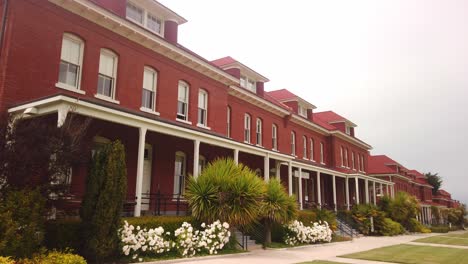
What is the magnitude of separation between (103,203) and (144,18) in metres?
11.0

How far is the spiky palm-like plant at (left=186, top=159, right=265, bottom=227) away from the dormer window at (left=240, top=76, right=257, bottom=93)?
13280mm

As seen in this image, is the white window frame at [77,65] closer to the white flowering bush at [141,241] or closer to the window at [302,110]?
the white flowering bush at [141,241]

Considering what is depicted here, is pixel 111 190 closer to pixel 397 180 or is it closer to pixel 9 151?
pixel 9 151

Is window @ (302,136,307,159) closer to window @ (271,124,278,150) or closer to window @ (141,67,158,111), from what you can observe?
window @ (271,124,278,150)

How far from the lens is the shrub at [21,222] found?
8305mm

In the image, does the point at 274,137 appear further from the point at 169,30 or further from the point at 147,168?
the point at 147,168

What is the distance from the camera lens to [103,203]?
395 inches

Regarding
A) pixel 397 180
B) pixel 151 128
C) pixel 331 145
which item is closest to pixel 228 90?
pixel 151 128

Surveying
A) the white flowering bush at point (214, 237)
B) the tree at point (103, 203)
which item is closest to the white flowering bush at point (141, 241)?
the tree at point (103, 203)

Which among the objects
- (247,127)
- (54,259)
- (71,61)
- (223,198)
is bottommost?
(54,259)

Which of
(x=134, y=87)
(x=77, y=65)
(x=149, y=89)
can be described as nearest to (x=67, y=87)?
(x=77, y=65)

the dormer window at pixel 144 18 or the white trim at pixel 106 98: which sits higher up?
the dormer window at pixel 144 18

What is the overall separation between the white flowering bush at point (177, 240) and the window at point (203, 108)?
7801 millimetres

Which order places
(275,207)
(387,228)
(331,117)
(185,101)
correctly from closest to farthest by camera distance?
1. (275,207)
2. (185,101)
3. (387,228)
4. (331,117)
